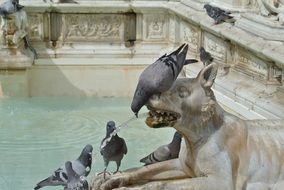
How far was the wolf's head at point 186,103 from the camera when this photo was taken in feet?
11.6

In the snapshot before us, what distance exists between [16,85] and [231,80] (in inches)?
114

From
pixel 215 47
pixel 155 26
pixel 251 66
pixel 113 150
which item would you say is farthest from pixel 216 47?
pixel 113 150

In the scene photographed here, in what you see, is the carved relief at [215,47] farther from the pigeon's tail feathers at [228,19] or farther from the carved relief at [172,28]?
the carved relief at [172,28]

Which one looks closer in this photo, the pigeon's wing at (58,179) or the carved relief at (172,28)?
the pigeon's wing at (58,179)

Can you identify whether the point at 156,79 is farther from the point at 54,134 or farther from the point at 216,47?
the point at 216,47

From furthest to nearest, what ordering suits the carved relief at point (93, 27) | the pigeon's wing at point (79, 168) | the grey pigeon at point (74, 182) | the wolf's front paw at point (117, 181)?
the carved relief at point (93, 27) < the pigeon's wing at point (79, 168) < the grey pigeon at point (74, 182) < the wolf's front paw at point (117, 181)

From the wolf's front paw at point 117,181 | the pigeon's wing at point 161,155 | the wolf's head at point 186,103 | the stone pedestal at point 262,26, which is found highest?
the wolf's head at point 186,103

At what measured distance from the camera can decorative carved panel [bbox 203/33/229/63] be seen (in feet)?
24.2

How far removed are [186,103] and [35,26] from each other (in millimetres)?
5754

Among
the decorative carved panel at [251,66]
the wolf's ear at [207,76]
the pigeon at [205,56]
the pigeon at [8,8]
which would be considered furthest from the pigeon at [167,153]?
the pigeon at [8,8]

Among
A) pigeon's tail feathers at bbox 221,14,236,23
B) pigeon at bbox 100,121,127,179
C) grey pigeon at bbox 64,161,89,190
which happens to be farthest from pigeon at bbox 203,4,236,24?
grey pigeon at bbox 64,161,89,190

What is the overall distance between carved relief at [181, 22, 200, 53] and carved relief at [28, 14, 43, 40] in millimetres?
Result: 1760

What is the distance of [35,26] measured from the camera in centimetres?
902

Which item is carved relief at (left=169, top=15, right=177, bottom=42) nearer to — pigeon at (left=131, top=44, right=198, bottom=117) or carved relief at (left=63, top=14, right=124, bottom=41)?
carved relief at (left=63, top=14, right=124, bottom=41)
